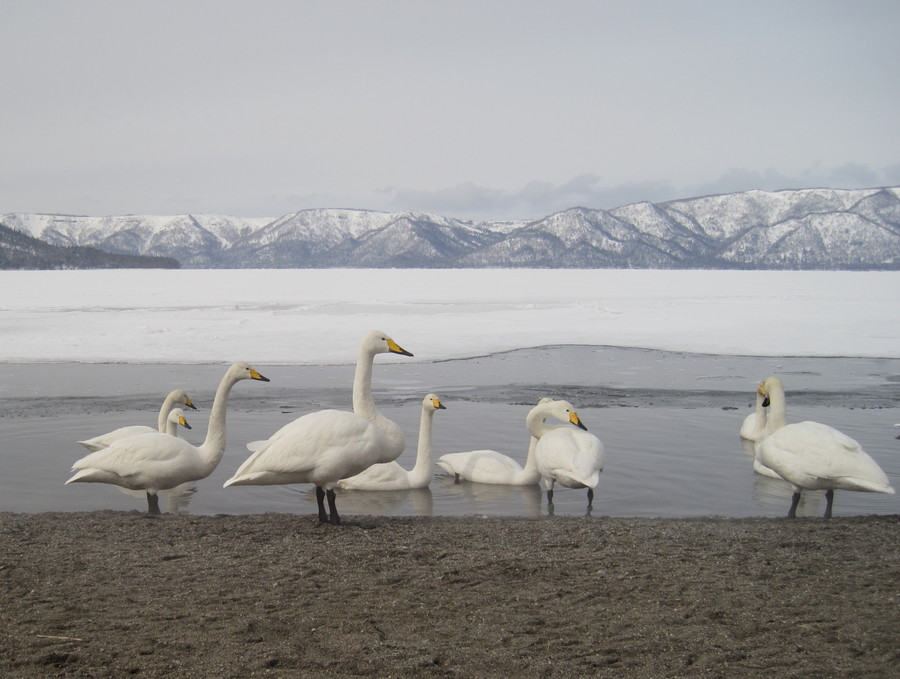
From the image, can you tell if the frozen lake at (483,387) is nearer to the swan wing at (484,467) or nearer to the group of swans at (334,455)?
the swan wing at (484,467)

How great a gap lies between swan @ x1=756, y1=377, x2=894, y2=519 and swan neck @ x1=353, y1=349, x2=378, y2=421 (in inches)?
139

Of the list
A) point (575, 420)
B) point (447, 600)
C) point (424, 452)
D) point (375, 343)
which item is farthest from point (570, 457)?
point (447, 600)

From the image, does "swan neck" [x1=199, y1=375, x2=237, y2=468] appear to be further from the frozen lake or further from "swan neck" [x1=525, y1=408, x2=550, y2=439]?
"swan neck" [x1=525, y1=408, x2=550, y2=439]

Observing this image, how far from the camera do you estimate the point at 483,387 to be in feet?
49.6

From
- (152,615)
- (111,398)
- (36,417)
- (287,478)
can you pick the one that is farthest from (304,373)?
(152,615)

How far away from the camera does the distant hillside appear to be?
14700 centimetres

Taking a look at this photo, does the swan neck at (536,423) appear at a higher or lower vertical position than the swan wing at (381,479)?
higher

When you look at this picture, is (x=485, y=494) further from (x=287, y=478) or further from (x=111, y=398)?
(x=111, y=398)

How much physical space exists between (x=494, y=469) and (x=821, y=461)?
122 inches

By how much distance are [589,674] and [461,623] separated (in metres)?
0.82

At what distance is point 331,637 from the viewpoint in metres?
4.14

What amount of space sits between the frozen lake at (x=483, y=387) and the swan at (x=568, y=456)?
309 mm

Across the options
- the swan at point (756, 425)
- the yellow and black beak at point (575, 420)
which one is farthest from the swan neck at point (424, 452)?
the swan at point (756, 425)

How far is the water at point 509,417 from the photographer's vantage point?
825 cm
